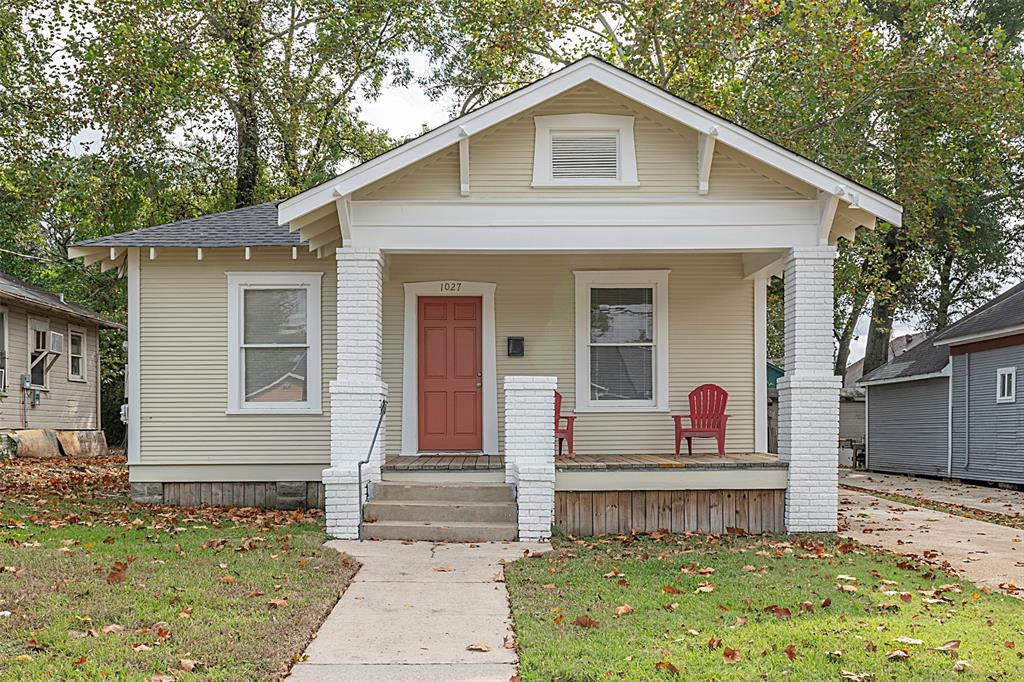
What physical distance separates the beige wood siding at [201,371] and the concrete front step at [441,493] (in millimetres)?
1984

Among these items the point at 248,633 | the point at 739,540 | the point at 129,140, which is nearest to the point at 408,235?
the point at 739,540

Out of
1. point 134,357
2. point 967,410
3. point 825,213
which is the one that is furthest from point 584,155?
point 967,410

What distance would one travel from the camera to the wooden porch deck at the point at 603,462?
996cm

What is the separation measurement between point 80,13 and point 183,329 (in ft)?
37.5

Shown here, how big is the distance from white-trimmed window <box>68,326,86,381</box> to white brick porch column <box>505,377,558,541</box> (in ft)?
54.1

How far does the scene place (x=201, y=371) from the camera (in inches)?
472

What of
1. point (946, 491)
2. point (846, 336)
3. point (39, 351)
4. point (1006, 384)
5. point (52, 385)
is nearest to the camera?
point (946, 491)

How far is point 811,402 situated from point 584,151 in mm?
3475

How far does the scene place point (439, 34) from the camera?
2261 cm

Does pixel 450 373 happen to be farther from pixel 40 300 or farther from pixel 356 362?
pixel 40 300

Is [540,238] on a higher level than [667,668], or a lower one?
higher

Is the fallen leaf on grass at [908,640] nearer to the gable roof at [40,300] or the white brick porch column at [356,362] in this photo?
the white brick porch column at [356,362]

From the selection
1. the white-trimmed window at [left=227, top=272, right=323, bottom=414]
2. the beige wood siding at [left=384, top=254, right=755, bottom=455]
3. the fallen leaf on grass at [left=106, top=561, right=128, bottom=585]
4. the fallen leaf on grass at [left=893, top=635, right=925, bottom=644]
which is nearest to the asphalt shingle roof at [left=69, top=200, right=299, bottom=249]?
the white-trimmed window at [left=227, top=272, right=323, bottom=414]

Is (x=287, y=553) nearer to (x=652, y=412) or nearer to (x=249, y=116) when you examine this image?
(x=652, y=412)
